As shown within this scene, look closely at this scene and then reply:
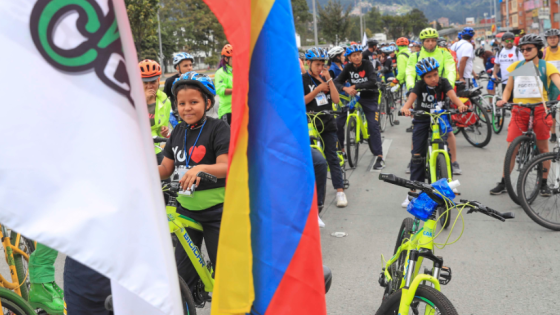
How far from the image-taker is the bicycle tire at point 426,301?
9.27ft

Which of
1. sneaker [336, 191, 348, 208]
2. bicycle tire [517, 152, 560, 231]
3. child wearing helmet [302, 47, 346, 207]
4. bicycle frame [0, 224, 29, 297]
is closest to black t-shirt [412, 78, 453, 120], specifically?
child wearing helmet [302, 47, 346, 207]

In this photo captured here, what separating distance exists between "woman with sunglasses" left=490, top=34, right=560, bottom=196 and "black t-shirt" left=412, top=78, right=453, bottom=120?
0.69 m

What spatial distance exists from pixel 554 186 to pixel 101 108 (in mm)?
5846

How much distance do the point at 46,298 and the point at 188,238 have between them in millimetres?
1229

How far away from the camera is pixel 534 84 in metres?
6.30

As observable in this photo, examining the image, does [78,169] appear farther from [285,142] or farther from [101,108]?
[285,142]

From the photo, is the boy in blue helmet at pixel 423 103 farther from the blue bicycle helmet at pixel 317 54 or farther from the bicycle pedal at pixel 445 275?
the bicycle pedal at pixel 445 275

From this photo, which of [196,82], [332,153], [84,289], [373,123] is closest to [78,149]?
[84,289]

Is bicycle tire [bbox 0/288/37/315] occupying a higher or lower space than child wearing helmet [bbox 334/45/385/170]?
lower

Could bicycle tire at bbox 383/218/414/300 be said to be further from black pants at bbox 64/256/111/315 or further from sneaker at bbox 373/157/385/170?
sneaker at bbox 373/157/385/170

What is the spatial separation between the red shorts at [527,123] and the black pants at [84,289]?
18.1ft

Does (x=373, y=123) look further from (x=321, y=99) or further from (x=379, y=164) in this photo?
(x=321, y=99)

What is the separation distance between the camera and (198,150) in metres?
3.23

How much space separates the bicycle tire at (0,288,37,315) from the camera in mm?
3070
